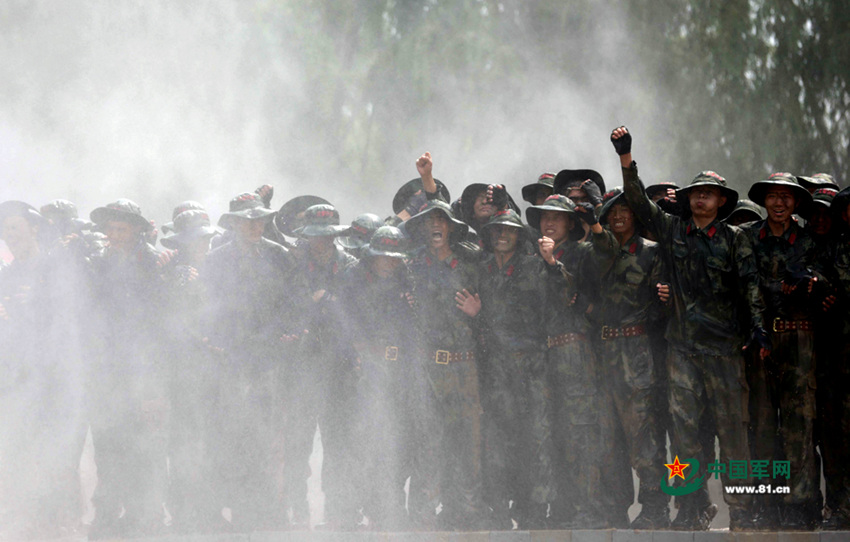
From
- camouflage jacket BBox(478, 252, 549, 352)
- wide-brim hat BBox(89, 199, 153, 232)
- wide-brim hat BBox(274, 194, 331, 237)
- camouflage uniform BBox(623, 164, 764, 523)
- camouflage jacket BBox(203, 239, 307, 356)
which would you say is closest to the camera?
camouflage uniform BBox(623, 164, 764, 523)

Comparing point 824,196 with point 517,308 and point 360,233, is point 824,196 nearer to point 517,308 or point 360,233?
point 517,308

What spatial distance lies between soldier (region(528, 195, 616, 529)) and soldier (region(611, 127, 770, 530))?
0.58 metres

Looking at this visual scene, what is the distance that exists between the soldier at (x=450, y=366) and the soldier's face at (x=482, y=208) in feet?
1.26

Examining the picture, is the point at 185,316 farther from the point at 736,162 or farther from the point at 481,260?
the point at 736,162

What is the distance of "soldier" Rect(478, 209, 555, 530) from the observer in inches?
259

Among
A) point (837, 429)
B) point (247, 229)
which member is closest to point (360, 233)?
point (247, 229)

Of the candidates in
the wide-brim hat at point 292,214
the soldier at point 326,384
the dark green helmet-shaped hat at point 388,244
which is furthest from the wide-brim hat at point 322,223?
the wide-brim hat at point 292,214

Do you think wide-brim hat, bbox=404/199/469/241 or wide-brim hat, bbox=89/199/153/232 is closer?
wide-brim hat, bbox=404/199/469/241

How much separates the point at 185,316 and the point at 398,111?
12756 mm

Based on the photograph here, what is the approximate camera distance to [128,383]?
23.4 feet

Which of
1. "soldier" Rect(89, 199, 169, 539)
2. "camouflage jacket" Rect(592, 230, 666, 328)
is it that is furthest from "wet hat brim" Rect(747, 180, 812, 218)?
"soldier" Rect(89, 199, 169, 539)

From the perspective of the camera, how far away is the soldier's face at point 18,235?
7.39 m

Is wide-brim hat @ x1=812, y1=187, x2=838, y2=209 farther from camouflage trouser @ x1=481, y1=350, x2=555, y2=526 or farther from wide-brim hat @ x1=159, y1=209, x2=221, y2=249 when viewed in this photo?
wide-brim hat @ x1=159, y1=209, x2=221, y2=249

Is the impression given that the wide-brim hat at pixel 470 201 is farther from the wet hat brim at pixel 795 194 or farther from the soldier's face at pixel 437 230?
the wet hat brim at pixel 795 194
